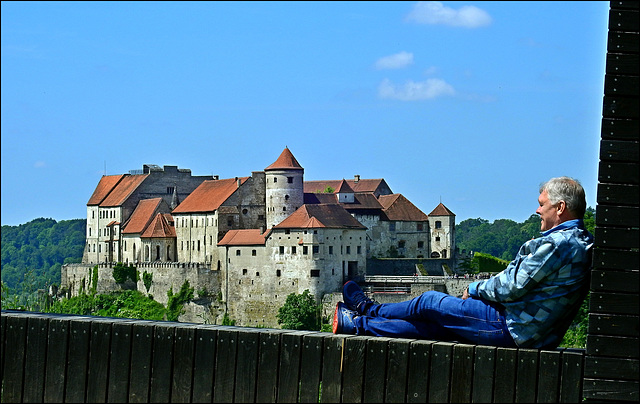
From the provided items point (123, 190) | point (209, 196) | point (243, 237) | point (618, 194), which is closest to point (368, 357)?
point (618, 194)

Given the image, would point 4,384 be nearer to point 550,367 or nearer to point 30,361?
point 30,361

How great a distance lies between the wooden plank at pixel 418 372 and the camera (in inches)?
322

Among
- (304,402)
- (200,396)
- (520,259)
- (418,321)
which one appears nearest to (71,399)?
(200,396)

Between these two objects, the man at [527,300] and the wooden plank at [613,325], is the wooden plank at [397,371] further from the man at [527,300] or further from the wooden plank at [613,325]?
the wooden plank at [613,325]

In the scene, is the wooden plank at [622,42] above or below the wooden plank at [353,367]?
above

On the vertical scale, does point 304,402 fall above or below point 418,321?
below

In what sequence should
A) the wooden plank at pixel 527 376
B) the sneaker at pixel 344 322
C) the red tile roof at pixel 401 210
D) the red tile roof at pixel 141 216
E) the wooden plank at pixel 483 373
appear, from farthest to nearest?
the red tile roof at pixel 141 216
the red tile roof at pixel 401 210
the sneaker at pixel 344 322
the wooden plank at pixel 483 373
the wooden plank at pixel 527 376

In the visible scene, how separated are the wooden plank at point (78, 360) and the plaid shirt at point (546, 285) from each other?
9.48 feet

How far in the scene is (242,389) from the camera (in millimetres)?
8516

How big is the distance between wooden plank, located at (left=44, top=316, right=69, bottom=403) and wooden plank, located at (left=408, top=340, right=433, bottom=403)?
2.49 meters

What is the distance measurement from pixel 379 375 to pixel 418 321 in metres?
0.57

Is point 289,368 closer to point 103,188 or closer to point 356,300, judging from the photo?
point 356,300

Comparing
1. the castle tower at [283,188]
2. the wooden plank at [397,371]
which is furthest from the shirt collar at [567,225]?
the castle tower at [283,188]

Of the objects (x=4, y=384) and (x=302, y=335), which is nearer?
(x=302, y=335)
